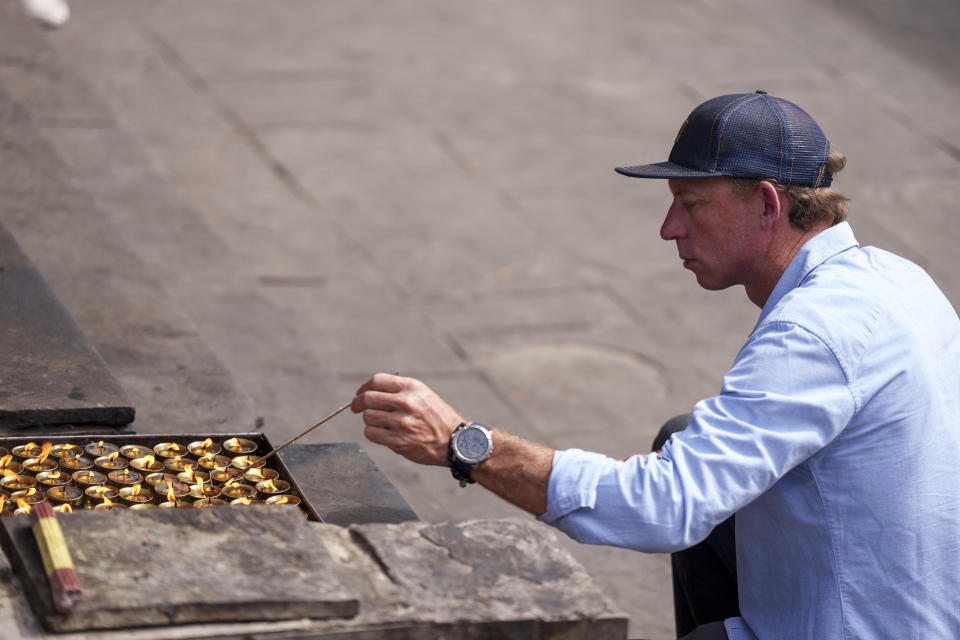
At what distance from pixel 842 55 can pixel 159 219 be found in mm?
6634

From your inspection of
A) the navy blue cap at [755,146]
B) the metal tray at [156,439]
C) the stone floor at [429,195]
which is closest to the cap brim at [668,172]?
the navy blue cap at [755,146]

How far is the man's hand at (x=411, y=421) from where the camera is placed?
2.80 metres

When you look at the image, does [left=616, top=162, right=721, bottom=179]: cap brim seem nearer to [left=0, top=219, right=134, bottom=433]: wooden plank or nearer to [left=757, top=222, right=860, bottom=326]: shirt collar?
[left=757, top=222, right=860, bottom=326]: shirt collar

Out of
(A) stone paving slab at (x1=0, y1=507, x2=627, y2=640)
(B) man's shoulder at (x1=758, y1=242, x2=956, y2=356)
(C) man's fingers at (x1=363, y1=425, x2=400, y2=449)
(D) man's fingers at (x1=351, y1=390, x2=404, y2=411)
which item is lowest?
(A) stone paving slab at (x1=0, y1=507, x2=627, y2=640)

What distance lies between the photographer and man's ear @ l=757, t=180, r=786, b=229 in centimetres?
292

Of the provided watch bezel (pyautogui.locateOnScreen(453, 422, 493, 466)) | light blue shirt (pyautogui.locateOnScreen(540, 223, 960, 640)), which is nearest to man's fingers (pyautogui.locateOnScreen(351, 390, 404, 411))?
watch bezel (pyautogui.locateOnScreen(453, 422, 493, 466))

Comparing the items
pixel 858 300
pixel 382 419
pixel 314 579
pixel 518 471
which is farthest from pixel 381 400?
pixel 858 300

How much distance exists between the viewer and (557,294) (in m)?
6.83

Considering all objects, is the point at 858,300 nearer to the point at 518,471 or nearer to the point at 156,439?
the point at 518,471

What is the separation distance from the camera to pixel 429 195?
25.4ft

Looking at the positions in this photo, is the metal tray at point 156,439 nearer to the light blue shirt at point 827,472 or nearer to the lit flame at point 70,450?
the lit flame at point 70,450

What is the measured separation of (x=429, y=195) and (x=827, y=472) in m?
5.23

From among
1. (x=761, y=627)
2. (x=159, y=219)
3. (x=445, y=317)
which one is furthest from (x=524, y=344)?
(x=761, y=627)

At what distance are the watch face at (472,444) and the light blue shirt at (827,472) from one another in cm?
18
